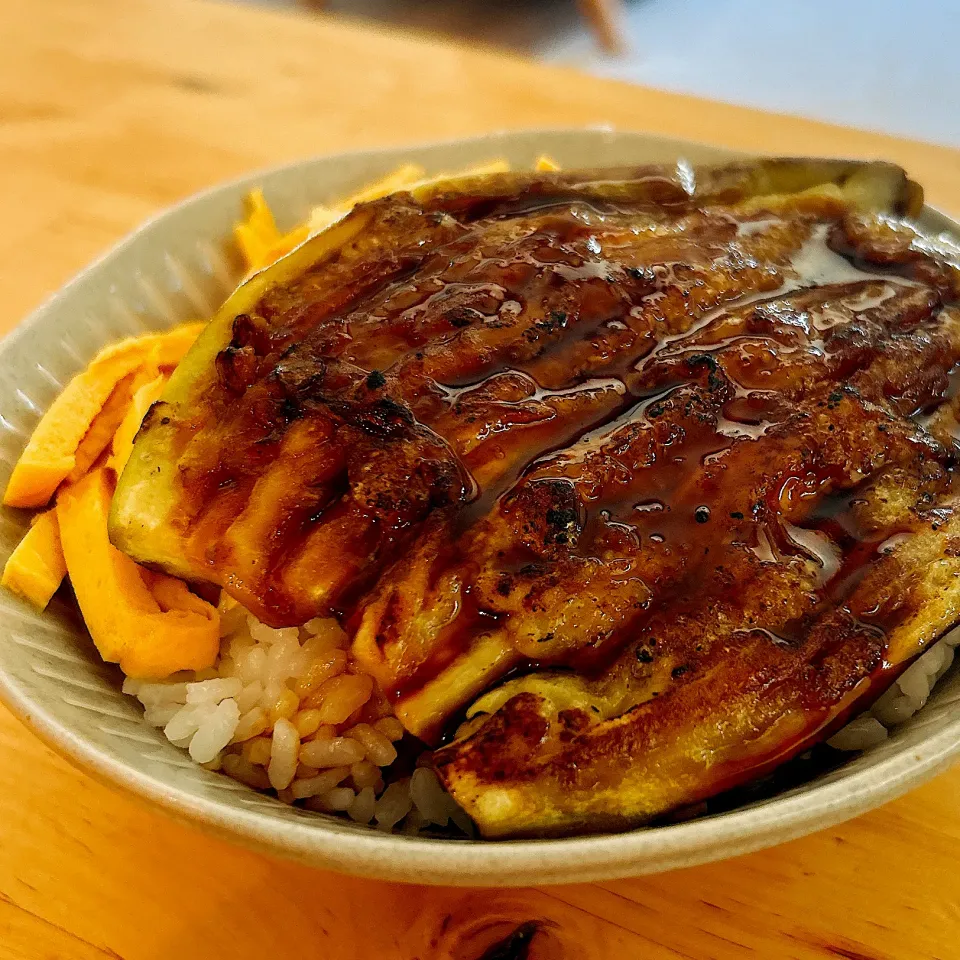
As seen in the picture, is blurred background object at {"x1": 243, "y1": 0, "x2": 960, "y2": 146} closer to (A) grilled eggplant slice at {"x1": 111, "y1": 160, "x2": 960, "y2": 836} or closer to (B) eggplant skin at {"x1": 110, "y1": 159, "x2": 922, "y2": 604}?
(B) eggplant skin at {"x1": 110, "y1": 159, "x2": 922, "y2": 604}

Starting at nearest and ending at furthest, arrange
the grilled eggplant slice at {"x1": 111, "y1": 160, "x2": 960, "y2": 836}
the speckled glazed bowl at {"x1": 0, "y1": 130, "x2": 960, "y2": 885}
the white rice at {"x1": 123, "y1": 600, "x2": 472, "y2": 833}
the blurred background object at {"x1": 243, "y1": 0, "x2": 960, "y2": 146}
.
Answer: the speckled glazed bowl at {"x1": 0, "y1": 130, "x2": 960, "y2": 885} < the grilled eggplant slice at {"x1": 111, "y1": 160, "x2": 960, "y2": 836} < the white rice at {"x1": 123, "y1": 600, "x2": 472, "y2": 833} < the blurred background object at {"x1": 243, "y1": 0, "x2": 960, "y2": 146}

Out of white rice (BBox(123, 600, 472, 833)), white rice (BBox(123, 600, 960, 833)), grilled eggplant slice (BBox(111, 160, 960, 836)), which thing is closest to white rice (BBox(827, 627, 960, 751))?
white rice (BBox(123, 600, 960, 833))

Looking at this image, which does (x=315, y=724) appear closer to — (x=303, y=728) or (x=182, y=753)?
(x=303, y=728)

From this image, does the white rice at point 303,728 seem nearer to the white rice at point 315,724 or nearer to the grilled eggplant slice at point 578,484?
the white rice at point 315,724

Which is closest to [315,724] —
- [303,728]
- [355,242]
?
[303,728]

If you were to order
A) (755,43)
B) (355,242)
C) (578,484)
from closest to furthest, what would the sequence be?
(578,484)
(355,242)
(755,43)

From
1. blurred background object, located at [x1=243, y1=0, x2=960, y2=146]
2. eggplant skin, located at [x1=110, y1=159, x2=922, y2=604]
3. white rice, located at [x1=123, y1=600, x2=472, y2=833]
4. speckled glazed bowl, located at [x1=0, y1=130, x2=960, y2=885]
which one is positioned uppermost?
blurred background object, located at [x1=243, y1=0, x2=960, y2=146]

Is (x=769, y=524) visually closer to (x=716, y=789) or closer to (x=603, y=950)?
(x=716, y=789)

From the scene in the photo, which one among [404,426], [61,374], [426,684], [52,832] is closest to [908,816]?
[426,684]
